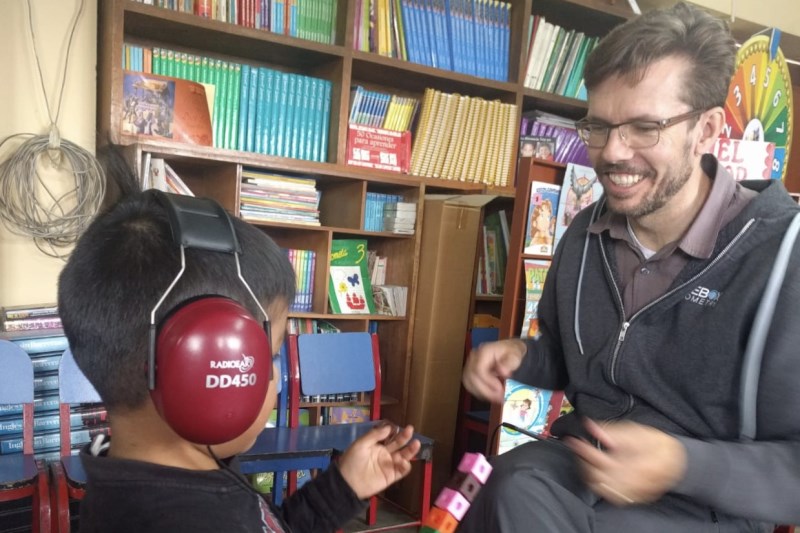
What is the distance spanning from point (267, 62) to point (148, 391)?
2211 mm

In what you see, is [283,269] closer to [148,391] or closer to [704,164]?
[148,391]

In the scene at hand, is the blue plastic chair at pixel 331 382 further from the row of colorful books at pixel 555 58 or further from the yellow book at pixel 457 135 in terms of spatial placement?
the row of colorful books at pixel 555 58

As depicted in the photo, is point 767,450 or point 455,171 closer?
point 767,450

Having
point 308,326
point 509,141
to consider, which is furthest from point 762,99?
point 308,326

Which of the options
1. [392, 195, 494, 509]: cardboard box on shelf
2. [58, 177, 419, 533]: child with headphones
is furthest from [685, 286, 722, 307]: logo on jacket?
[392, 195, 494, 509]: cardboard box on shelf

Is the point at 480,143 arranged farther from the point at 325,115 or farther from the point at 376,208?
the point at 325,115

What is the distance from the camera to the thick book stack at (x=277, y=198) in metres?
2.37

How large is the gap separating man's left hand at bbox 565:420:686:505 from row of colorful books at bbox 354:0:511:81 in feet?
6.84

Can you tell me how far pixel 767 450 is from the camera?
3.13ft

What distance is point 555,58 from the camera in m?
2.96

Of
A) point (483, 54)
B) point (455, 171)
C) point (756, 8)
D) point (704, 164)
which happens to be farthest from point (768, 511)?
point (756, 8)

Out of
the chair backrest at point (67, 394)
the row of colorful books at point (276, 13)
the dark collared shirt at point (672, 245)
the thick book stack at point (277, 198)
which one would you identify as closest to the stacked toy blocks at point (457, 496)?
the dark collared shirt at point (672, 245)

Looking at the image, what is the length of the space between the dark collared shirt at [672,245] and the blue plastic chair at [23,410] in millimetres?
1685

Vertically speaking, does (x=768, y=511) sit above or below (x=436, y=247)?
below
